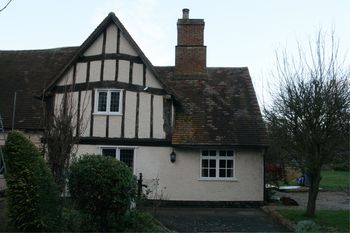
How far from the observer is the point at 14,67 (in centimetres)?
2522

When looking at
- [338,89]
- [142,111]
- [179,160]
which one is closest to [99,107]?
[142,111]

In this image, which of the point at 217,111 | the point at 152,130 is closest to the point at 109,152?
the point at 152,130

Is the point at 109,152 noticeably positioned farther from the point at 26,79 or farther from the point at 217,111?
the point at 26,79

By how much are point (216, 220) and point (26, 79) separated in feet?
44.2

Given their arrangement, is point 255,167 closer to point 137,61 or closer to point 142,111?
point 142,111

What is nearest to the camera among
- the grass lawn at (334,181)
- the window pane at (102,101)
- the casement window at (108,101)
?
the casement window at (108,101)

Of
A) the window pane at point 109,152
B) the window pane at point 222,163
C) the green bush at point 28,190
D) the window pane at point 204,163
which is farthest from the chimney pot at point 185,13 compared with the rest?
the green bush at point 28,190

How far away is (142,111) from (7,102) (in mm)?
6875

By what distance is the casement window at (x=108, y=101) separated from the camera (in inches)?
811

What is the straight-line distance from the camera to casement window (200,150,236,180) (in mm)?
20547

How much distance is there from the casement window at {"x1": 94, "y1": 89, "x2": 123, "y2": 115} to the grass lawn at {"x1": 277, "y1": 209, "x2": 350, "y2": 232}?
814cm

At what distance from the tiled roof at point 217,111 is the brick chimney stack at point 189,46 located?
617 millimetres

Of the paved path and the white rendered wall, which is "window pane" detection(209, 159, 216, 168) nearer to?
the white rendered wall

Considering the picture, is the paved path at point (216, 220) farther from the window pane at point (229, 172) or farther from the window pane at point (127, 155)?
the window pane at point (127, 155)
